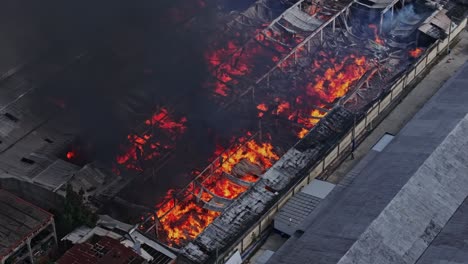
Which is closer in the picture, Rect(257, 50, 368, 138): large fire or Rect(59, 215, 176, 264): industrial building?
Rect(59, 215, 176, 264): industrial building

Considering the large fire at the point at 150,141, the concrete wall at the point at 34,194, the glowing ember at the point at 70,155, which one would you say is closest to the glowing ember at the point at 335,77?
the large fire at the point at 150,141

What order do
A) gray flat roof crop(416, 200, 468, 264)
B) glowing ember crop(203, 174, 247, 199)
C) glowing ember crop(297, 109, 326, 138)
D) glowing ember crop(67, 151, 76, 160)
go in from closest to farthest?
Result: 1. gray flat roof crop(416, 200, 468, 264)
2. glowing ember crop(203, 174, 247, 199)
3. glowing ember crop(67, 151, 76, 160)
4. glowing ember crop(297, 109, 326, 138)

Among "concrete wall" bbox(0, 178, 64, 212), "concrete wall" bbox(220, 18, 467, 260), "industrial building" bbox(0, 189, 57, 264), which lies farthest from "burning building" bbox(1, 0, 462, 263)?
"industrial building" bbox(0, 189, 57, 264)

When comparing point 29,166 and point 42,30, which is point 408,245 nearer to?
point 29,166

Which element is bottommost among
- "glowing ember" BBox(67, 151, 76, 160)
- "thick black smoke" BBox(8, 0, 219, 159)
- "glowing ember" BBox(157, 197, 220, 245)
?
"glowing ember" BBox(157, 197, 220, 245)

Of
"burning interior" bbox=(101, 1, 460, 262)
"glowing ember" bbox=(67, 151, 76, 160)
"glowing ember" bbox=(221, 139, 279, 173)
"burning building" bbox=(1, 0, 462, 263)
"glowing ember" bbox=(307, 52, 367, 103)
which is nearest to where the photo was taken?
"burning interior" bbox=(101, 1, 460, 262)

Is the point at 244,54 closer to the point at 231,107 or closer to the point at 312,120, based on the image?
the point at 231,107

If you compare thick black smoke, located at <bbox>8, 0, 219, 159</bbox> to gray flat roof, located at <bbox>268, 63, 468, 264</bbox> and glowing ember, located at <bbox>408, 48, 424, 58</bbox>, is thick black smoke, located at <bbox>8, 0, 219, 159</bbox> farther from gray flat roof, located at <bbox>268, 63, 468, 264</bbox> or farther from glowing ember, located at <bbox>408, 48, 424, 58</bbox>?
glowing ember, located at <bbox>408, 48, 424, 58</bbox>
